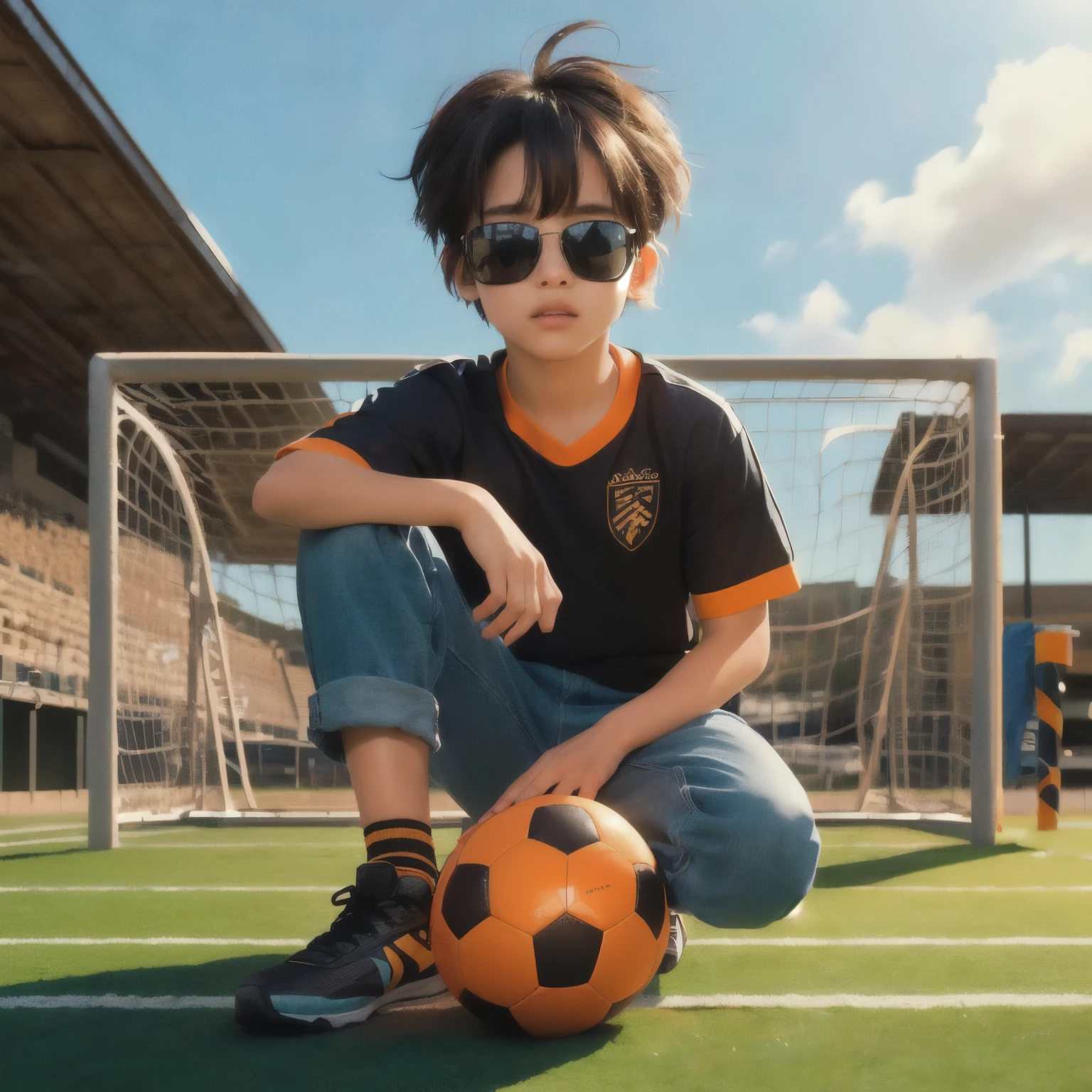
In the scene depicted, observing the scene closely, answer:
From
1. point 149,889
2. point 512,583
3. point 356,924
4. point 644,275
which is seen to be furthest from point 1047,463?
point 356,924

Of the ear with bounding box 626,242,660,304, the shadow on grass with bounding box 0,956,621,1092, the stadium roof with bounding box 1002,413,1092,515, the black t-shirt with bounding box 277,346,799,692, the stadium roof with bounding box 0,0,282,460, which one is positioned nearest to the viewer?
the shadow on grass with bounding box 0,956,621,1092

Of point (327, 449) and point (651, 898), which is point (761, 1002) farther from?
point (327, 449)

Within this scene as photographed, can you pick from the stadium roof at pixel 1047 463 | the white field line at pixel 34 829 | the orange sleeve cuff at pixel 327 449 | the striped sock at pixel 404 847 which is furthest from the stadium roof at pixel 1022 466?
the white field line at pixel 34 829

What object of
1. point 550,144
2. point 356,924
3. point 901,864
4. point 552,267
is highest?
point 550,144

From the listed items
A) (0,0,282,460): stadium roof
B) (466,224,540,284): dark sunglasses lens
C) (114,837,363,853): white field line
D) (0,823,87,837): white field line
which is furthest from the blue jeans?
(0,0,282,460): stadium roof

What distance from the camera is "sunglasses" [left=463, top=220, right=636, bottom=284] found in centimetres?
155

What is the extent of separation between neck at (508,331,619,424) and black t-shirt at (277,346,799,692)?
32 mm

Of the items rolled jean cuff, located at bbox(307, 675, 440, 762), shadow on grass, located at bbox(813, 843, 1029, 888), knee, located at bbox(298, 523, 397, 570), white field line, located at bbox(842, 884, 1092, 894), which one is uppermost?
knee, located at bbox(298, 523, 397, 570)

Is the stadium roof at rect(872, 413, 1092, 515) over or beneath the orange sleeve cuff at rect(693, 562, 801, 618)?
over

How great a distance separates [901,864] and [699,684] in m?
2.07

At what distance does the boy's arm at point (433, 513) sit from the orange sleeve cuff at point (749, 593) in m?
0.29

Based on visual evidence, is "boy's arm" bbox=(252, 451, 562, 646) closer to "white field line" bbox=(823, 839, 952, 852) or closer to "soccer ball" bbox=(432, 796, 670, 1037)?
"soccer ball" bbox=(432, 796, 670, 1037)

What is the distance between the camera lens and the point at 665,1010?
4.65ft

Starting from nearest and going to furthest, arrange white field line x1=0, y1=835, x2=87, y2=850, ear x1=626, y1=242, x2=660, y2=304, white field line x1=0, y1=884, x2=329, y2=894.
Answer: ear x1=626, y1=242, x2=660, y2=304
white field line x1=0, y1=884, x2=329, y2=894
white field line x1=0, y1=835, x2=87, y2=850
